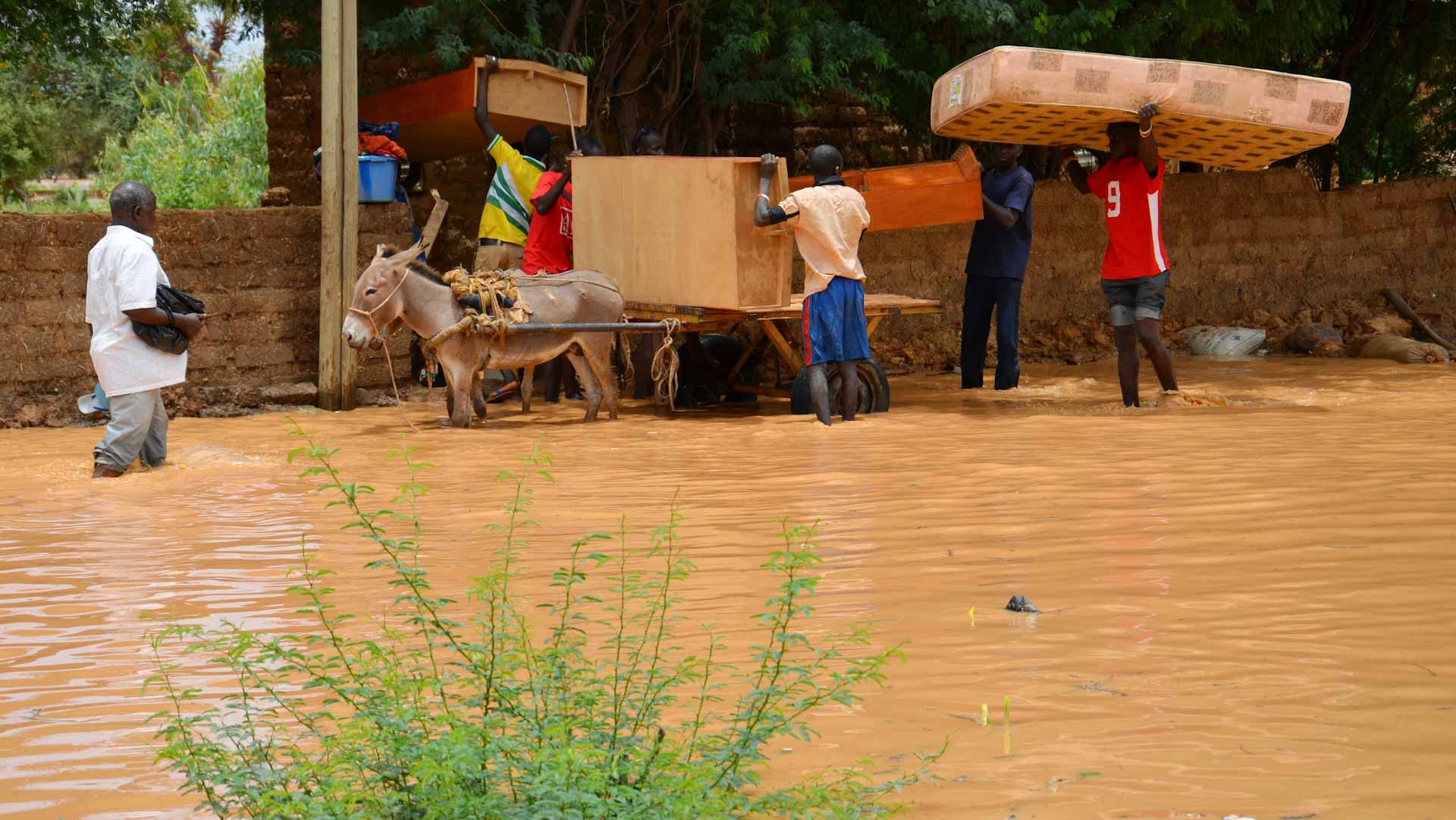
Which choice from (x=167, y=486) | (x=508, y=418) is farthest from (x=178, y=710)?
(x=508, y=418)

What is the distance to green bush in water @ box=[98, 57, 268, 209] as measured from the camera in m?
22.6

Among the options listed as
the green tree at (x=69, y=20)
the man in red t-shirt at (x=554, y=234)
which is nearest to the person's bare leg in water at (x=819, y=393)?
the man in red t-shirt at (x=554, y=234)

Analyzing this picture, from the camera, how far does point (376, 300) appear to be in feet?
31.1

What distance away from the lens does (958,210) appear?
10852mm

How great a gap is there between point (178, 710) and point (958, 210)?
315 inches

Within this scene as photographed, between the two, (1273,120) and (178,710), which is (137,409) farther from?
(1273,120)

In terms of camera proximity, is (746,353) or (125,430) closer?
(125,430)

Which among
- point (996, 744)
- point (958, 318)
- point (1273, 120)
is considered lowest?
point (996, 744)

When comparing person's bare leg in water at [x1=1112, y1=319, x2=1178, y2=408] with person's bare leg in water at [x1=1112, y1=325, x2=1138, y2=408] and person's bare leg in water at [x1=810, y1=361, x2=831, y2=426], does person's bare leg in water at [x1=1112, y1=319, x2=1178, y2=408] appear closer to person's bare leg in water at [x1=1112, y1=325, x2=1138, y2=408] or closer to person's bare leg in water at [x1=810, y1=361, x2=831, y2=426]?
person's bare leg in water at [x1=1112, y1=325, x2=1138, y2=408]

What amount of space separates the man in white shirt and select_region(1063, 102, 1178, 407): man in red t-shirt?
18.9 feet

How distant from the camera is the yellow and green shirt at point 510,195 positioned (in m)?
10.9

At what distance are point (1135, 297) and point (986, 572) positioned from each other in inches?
201

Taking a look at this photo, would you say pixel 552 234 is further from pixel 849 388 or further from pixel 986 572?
pixel 986 572

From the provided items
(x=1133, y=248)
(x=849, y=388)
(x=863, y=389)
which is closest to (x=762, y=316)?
(x=849, y=388)
